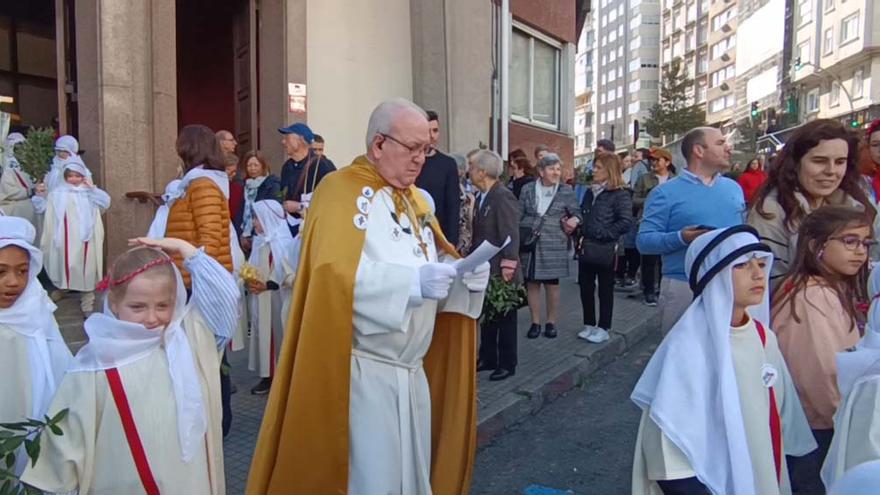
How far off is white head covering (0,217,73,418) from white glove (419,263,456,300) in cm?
142

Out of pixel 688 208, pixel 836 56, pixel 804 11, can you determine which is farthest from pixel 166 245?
pixel 804 11

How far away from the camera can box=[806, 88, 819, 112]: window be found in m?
60.5

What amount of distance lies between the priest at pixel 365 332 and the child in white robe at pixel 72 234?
4.87m

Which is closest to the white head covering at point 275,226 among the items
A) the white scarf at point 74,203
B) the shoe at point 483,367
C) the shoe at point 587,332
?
the shoe at point 483,367

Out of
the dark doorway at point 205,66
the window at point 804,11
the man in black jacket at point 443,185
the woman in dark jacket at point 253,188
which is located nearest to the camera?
the man in black jacket at point 443,185

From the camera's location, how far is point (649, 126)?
63.2 m

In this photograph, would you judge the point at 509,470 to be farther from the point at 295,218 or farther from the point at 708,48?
the point at 708,48

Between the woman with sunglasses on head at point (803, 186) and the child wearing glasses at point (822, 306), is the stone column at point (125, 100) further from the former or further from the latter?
the child wearing glasses at point (822, 306)

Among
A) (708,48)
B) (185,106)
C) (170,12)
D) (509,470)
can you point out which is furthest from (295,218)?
(708,48)

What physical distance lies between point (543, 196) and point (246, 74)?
4.73 meters

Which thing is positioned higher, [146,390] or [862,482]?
[862,482]

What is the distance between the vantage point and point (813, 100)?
61.6 m

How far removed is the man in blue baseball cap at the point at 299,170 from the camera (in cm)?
555

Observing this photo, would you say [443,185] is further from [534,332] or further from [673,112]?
[673,112]
